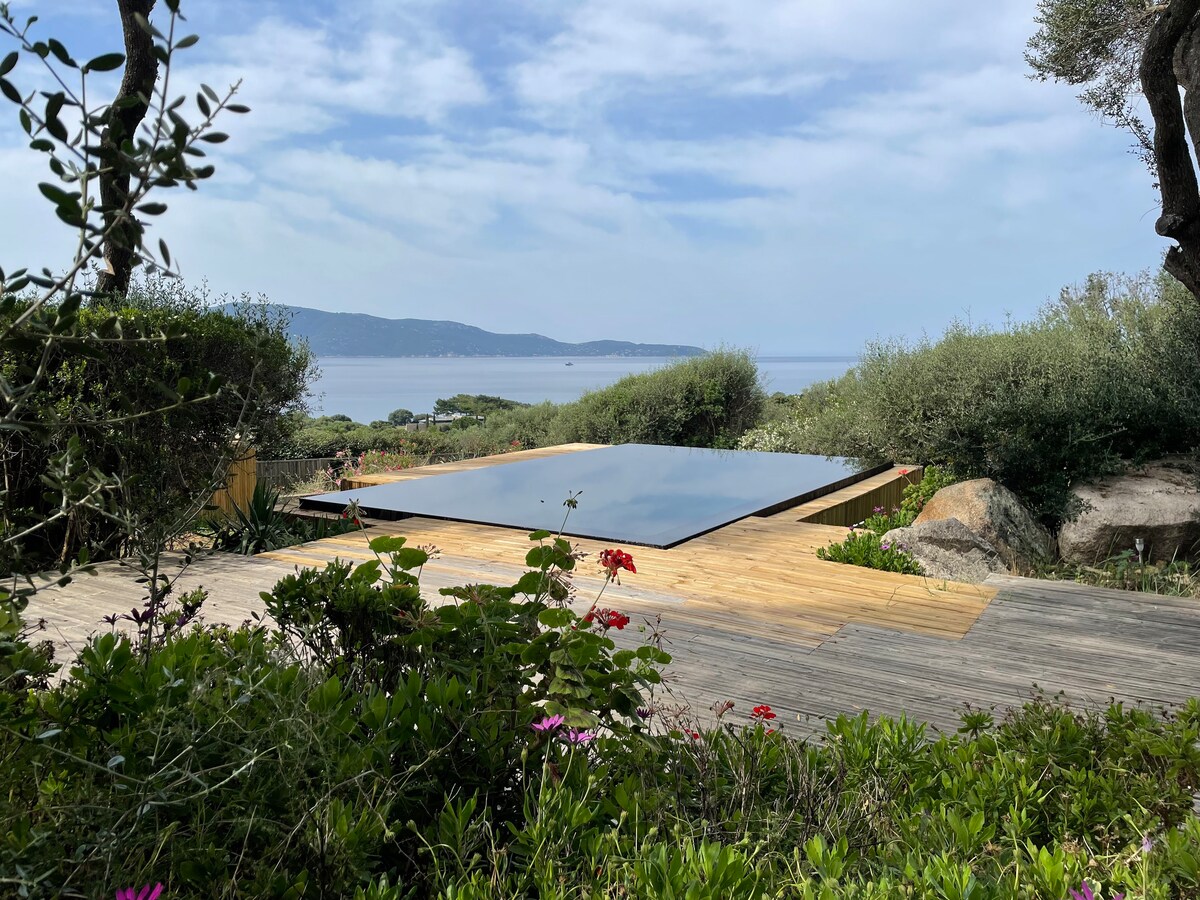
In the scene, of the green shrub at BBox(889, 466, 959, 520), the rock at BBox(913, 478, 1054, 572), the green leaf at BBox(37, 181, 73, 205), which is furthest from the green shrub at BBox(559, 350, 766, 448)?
the green leaf at BBox(37, 181, 73, 205)

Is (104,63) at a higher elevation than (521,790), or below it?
higher

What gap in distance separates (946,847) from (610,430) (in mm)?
11549

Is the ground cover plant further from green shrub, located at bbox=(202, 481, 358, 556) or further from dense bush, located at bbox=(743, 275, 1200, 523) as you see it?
green shrub, located at bbox=(202, 481, 358, 556)

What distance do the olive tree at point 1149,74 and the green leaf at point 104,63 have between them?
21.7 feet

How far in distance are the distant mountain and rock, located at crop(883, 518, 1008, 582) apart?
91.0 ft

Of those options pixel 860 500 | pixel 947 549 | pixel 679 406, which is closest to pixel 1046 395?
pixel 860 500

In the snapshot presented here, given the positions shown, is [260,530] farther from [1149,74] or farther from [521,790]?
[1149,74]

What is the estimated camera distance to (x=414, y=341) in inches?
1618

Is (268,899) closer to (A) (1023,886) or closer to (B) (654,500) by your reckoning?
(A) (1023,886)

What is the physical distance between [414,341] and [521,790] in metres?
41.0

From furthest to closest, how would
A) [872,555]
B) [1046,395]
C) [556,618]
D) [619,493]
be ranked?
[619,493] → [1046,395] → [872,555] → [556,618]

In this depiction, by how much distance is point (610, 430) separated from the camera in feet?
42.1

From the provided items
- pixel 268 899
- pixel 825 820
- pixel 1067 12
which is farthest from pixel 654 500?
pixel 1067 12

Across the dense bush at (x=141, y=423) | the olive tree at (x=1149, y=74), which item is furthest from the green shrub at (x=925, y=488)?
the dense bush at (x=141, y=423)
